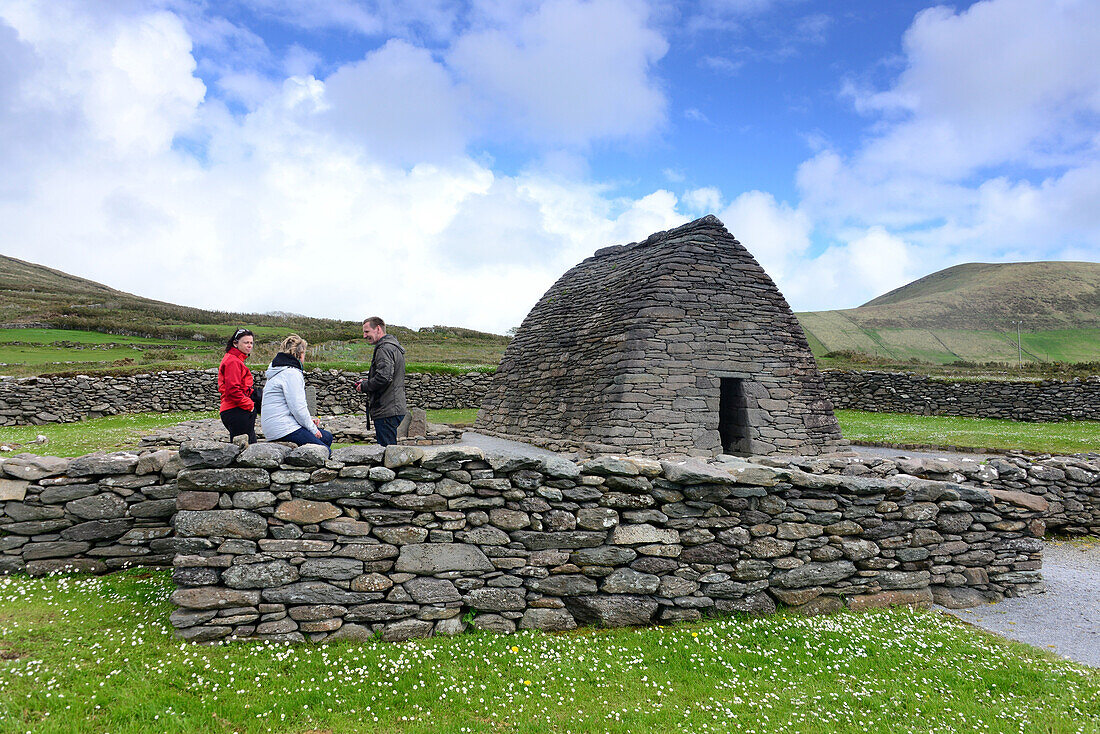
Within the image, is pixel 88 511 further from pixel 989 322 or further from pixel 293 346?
pixel 989 322

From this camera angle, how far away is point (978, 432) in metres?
20.5

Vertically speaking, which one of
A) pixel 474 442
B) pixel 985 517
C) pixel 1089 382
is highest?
pixel 1089 382

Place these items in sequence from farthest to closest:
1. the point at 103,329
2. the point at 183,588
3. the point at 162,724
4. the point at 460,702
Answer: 1. the point at 103,329
2. the point at 183,588
3. the point at 460,702
4. the point at 162,724

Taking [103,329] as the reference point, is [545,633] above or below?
below

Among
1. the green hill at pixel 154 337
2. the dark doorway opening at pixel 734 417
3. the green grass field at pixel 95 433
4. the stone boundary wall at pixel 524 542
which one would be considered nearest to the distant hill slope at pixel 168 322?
the green hill at pixel 154 337

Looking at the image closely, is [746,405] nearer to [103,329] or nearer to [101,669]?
[101,669]

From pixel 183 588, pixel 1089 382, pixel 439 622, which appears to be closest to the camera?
pixel 183 588

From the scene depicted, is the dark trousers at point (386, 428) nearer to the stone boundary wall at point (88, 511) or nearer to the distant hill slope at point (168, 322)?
the stone boundary wall at point (88, 511)

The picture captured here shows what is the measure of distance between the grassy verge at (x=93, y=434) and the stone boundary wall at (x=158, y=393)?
887 millimetres

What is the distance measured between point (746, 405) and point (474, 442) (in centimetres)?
808

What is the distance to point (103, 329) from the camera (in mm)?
41281

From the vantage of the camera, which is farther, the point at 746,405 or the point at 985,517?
the point at 746,405

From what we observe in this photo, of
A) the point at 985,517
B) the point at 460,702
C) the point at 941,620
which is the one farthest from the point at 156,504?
the point at 985,517

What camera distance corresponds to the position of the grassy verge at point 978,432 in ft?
54.6
